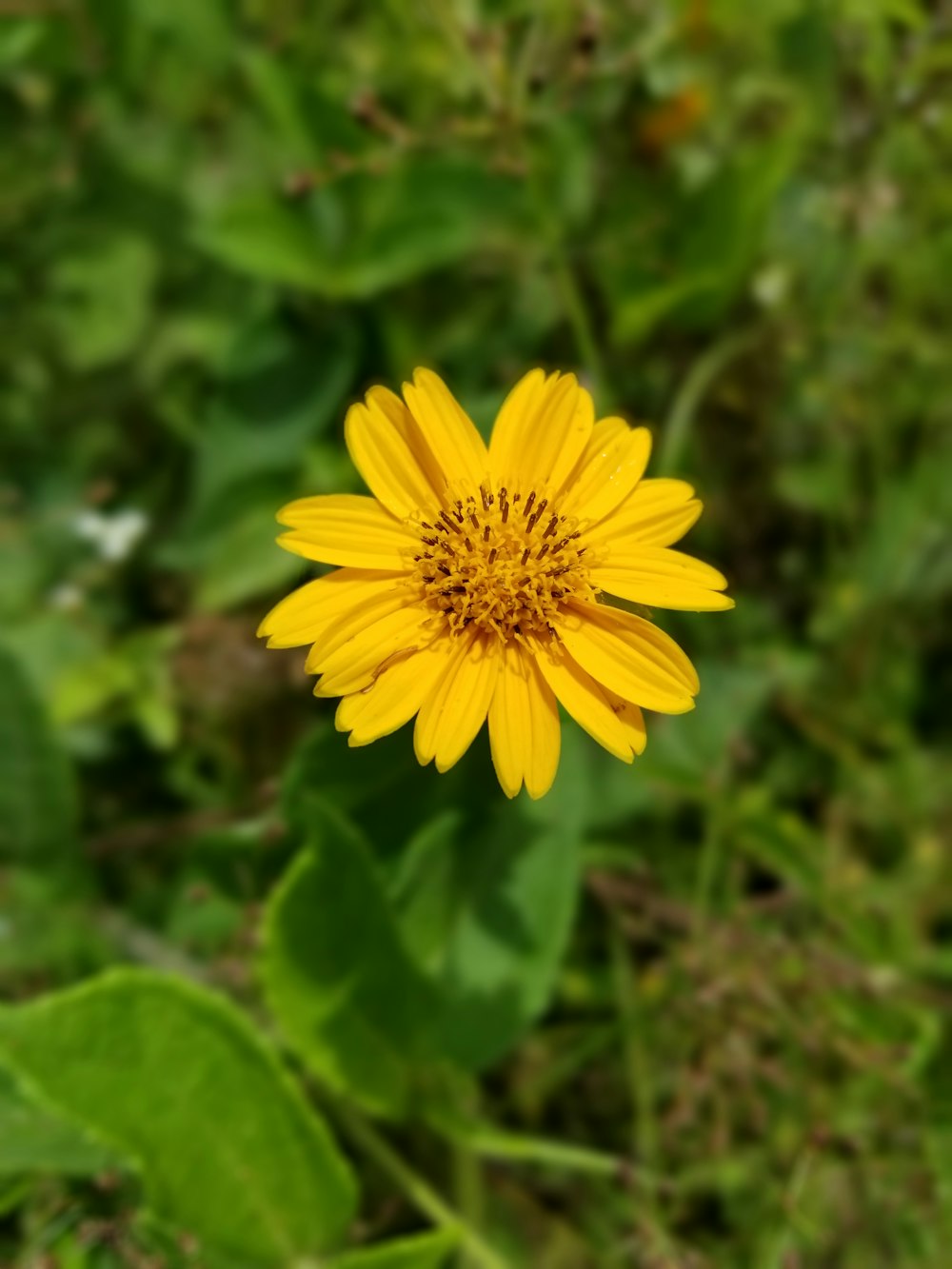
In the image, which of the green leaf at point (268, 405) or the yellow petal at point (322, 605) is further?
the green leaf at point (268, 405)

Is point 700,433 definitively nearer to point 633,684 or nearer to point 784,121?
point 784,121

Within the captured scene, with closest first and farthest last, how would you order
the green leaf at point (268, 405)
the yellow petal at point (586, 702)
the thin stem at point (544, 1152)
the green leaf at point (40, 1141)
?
the yellow petal at point (586, 702) → the green leaf at point (40, 1141) → the thin stem at point (544, 1152) → the green leaf at point (268, 405)

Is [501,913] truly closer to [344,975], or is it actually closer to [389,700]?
[344,975]

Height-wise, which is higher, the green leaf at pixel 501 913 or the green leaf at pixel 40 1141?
the green leaf at pixel 501 913

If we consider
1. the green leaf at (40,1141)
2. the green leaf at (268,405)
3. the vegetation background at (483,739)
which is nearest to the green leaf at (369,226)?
the vegetation background at (483,739)

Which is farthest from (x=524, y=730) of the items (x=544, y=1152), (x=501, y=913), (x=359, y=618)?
(x=544, y=1152)

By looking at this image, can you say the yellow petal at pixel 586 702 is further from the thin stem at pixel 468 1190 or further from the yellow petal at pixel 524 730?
the thin stem at pixel 468 1190
